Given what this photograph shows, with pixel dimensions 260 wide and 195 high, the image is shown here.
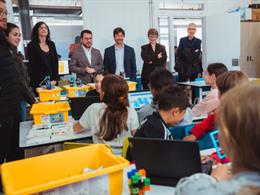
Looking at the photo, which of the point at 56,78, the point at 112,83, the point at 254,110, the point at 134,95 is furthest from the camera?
the point at 56,78

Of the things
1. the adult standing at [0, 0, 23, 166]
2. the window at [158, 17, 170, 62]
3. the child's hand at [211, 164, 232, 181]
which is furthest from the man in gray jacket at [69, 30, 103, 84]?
the window at [158, 17, 170, 62]

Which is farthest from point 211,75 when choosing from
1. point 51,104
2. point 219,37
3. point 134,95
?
point 219,37

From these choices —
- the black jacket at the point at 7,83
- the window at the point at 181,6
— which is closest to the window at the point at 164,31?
the window at the point at 181,6

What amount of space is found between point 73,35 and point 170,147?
5.36 meters

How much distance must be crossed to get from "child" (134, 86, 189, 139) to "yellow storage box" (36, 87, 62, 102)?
5.90 ft

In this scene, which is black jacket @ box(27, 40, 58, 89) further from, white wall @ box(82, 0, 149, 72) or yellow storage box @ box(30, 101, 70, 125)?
white wall @ box(82, 0, 149, 72)

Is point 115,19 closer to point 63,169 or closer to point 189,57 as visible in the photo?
point 189,57

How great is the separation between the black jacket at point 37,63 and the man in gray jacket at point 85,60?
290mm

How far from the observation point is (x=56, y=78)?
376 centimetres

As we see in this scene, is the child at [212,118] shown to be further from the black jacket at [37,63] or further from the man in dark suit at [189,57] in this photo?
the man in dark suit at [189,57]

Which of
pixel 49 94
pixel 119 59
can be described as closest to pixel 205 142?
pixel 49 94

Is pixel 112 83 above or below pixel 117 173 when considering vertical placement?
above

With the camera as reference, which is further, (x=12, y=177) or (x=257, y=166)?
(x=12, y=177)

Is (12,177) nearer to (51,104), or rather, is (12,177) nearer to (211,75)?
(51,104)
